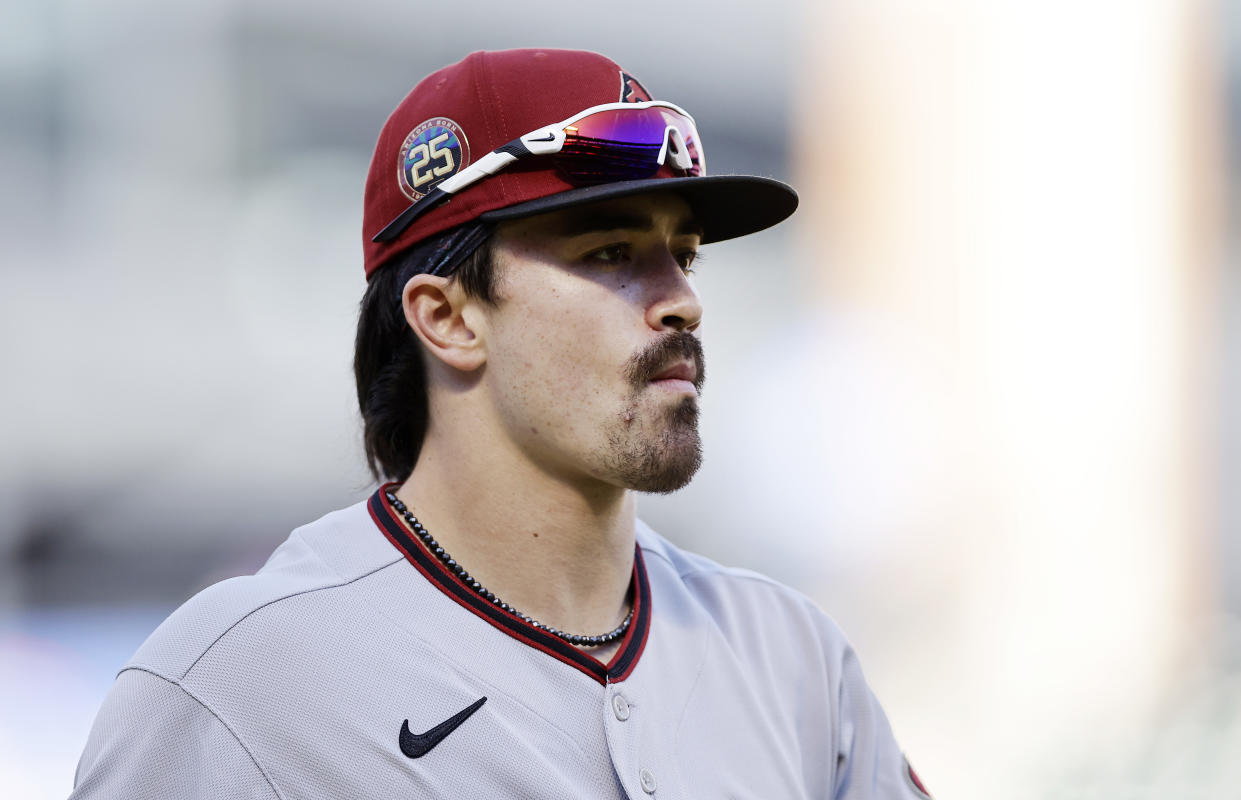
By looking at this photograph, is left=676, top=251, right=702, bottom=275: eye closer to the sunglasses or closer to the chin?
the sunglasses

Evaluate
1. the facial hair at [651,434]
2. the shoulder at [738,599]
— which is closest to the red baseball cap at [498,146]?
the facial hair at [651,434]

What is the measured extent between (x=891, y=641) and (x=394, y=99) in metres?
3.09

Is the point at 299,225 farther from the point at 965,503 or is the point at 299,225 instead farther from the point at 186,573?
the point at 965,503

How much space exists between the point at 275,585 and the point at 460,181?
66cm

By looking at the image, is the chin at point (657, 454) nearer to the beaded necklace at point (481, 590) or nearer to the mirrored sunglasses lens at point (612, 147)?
the beaded necklace at point (481, 590)

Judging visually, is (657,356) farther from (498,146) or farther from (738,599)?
(738,599)

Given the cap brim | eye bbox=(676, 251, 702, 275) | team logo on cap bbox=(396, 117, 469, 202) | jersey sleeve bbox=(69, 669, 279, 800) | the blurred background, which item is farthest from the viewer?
the blurred background

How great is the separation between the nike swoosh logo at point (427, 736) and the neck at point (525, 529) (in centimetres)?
24

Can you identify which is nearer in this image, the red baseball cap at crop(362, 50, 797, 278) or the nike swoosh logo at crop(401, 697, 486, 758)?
the nike swoosh logo at crop(401, 697, 486, 758)

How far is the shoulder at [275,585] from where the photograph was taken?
1.58 metres

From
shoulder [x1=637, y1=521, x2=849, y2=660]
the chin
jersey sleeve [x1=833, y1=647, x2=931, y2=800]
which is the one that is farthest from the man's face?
jersey sleeve [x1=833, y1=647, x2=931, y2=800]

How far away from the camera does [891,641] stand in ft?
17.1

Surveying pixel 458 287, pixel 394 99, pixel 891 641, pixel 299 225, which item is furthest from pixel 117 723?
pixel 891 641

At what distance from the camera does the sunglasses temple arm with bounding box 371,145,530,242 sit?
1804mm
